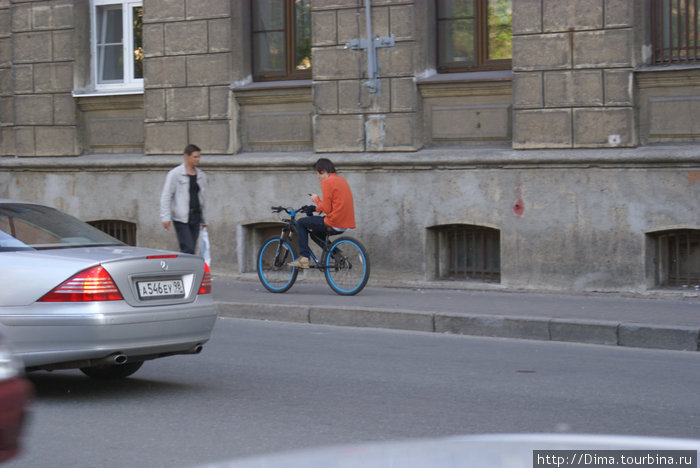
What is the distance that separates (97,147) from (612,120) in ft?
28.0

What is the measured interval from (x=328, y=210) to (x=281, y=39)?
3.81 m

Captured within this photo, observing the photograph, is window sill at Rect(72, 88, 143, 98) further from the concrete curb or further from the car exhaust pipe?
the car exhaust pipe

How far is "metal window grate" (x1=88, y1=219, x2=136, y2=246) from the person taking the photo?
1692cm

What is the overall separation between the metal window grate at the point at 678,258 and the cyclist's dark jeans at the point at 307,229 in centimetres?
423

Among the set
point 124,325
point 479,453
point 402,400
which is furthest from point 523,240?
point 479,453

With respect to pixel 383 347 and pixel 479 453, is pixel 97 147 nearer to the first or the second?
pixel 383 347

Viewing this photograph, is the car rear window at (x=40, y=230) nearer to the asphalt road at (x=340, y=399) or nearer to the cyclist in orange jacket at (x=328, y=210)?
the asphalt road at (x=340, y=399)

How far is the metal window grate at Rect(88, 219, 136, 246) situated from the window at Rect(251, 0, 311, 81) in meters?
3.31

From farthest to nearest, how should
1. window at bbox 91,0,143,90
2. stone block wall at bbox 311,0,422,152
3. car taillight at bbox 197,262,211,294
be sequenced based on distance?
1. window at bbox 91,0,143,90
2. stone block wall at bbox 311,0,422,152
3. car taillight at bbox 197,262,211,294

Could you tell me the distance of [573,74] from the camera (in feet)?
43.2

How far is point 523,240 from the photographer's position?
13531 millimetres

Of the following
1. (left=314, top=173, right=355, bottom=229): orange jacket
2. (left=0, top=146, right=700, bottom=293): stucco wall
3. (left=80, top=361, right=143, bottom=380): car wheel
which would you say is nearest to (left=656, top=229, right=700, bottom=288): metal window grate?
(left=0, top=146, right=700, bottom=293): stucco wall

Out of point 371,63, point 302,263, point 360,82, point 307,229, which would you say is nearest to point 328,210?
point 307,229

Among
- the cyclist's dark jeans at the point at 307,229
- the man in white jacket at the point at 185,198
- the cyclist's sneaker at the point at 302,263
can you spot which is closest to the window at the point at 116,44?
the man in white jacket at the point at 185,198
